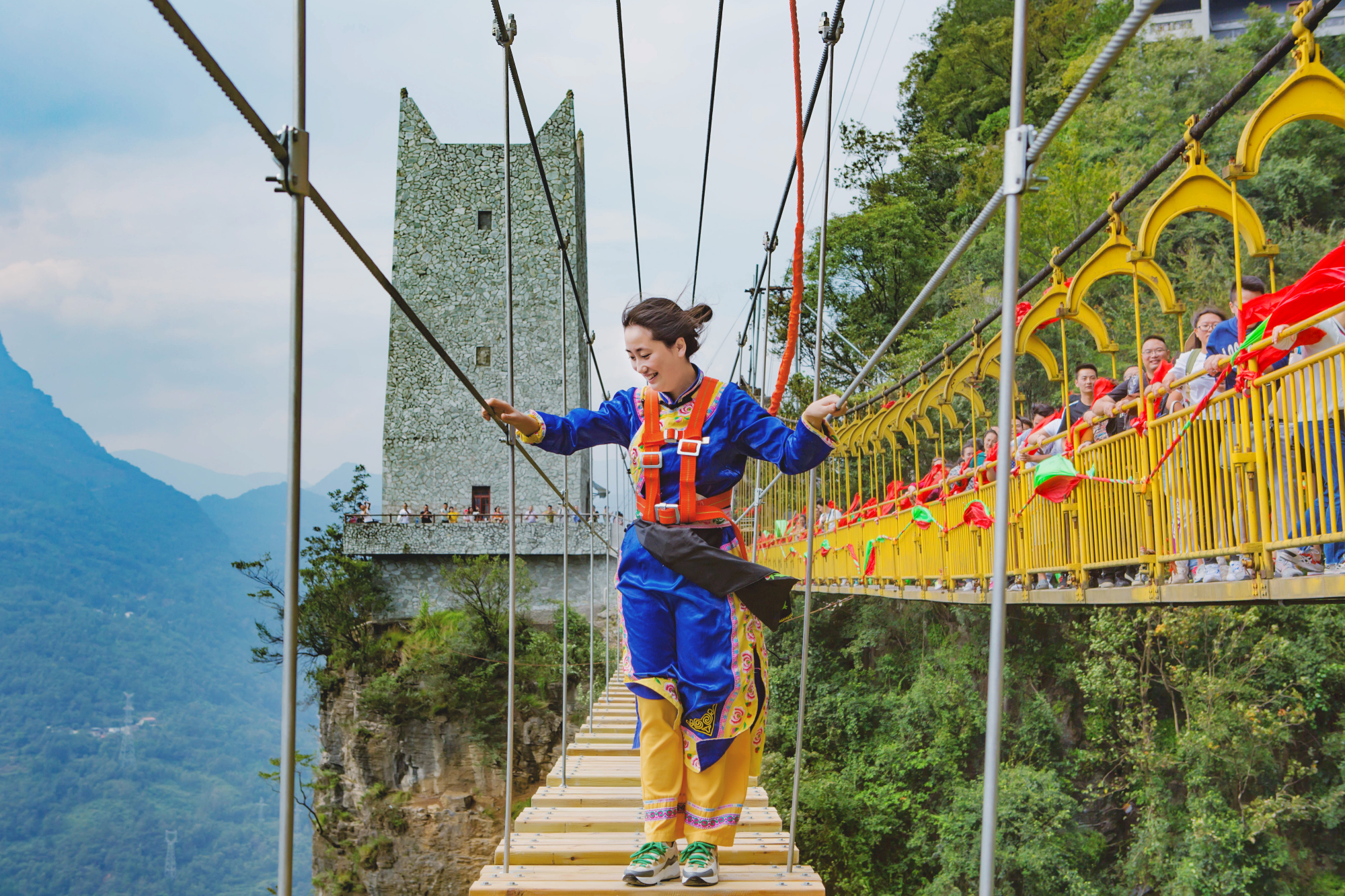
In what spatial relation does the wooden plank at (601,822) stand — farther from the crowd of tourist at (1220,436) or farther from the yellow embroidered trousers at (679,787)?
the crowd of tourist at (1220,436)

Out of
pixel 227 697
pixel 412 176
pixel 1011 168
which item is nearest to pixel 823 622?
pixel 1011 168

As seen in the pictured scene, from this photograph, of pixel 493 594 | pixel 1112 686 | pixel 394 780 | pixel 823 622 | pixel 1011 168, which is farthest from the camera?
pixel 493 594

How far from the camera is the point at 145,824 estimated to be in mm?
56938

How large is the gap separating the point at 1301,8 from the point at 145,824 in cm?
6651

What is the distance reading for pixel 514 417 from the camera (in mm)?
2008

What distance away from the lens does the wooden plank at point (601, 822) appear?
2.45 m

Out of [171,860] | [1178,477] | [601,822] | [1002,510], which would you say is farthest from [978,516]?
[171,860]

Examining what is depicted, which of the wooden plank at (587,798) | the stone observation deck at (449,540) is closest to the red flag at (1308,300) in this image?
the wooden plank at (587,798)

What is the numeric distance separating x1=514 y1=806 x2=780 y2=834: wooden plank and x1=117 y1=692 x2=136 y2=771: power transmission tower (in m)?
68.0

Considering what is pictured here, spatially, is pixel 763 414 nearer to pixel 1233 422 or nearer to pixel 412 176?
pixel 1233 422

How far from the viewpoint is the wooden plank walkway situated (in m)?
1.90

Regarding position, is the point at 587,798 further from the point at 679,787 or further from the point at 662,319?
the point at 662,319

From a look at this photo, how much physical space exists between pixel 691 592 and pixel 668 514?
16 cm

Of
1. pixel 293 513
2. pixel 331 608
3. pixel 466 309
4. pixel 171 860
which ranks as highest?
pixel 466 309
